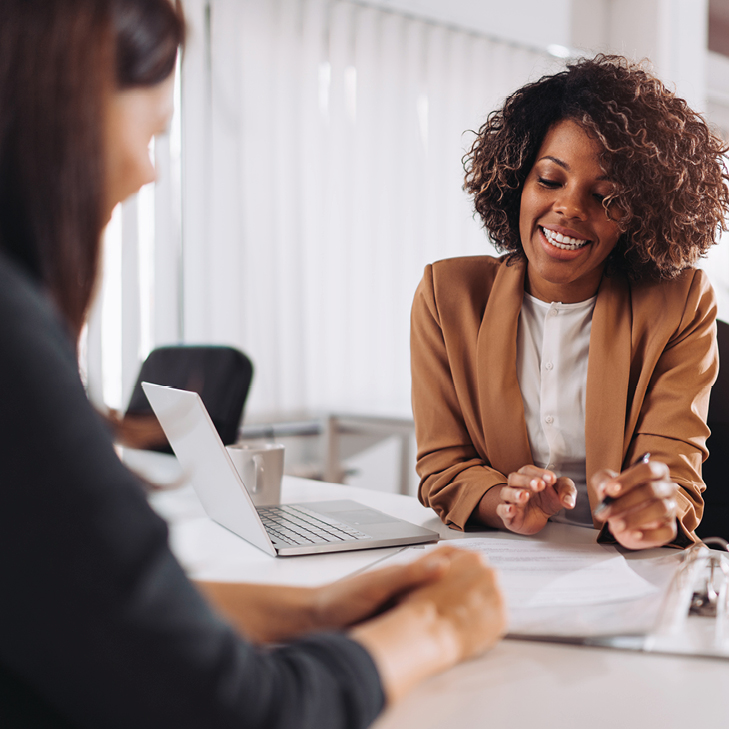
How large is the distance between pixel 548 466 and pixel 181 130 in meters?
2.13

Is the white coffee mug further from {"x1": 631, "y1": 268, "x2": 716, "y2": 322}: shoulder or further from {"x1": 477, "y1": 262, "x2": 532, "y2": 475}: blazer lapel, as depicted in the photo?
{"x1": 631, "y1": 268, "x2": 716, "y2": 322}: shoulder

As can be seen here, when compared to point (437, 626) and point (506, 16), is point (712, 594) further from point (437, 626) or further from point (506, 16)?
point (506, 16)

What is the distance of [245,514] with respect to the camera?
3.05 ft

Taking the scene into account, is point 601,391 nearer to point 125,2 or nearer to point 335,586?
point 335,586

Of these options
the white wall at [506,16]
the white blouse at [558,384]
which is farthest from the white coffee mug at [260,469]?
the white wall at [506,16]

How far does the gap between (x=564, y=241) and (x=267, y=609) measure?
0.89 m

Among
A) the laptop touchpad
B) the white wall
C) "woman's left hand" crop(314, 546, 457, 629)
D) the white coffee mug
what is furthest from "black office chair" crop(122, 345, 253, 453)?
the white wall

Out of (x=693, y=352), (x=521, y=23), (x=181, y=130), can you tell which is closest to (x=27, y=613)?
(x=693, y=352)

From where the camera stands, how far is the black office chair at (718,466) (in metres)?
1.27

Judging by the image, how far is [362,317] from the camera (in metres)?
3.28

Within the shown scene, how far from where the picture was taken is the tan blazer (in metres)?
1.14

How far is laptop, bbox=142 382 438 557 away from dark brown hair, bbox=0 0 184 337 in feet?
1.30

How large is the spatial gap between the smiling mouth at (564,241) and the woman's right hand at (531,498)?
454 mm

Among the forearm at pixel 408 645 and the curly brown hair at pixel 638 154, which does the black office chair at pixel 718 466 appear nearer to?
the curly brown hair at pixel 638 154
